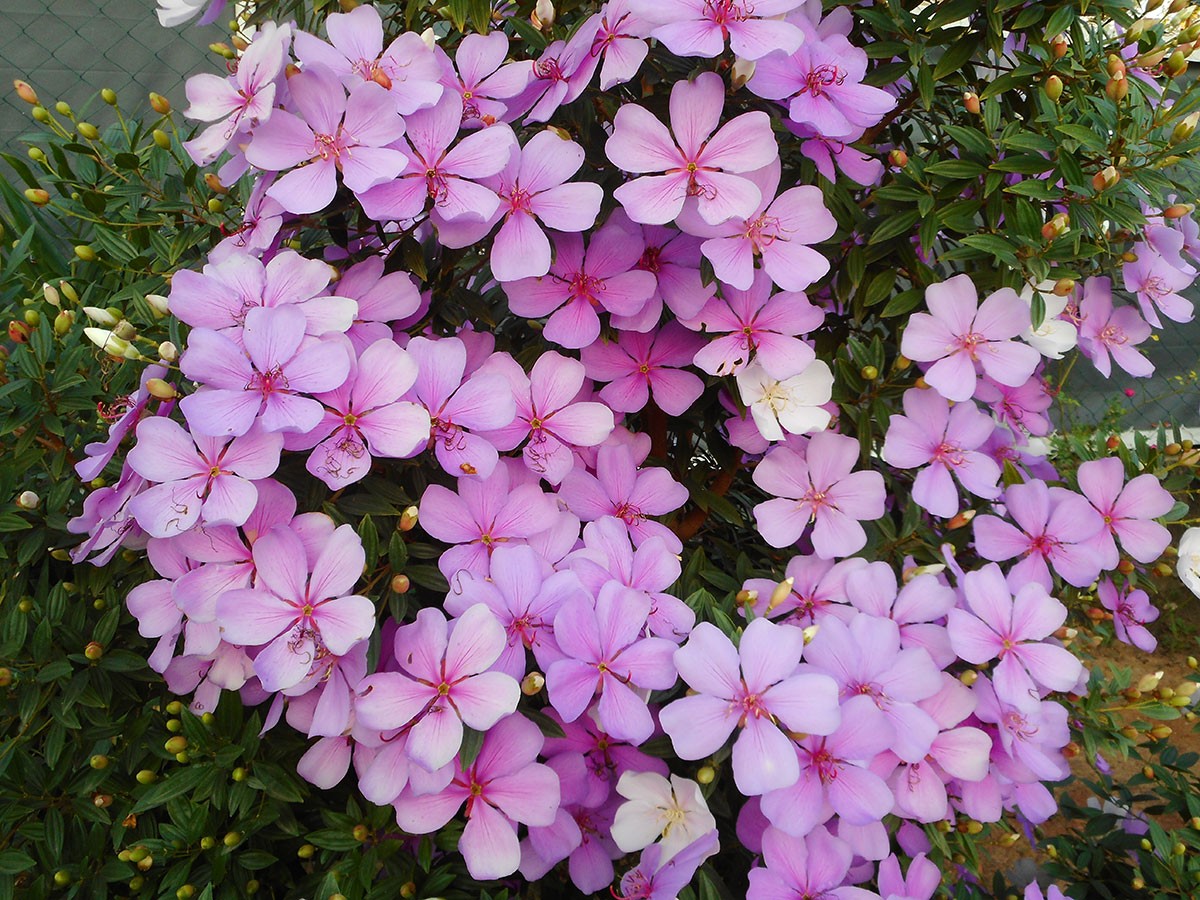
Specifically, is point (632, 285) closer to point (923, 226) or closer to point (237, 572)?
point (923, 226)

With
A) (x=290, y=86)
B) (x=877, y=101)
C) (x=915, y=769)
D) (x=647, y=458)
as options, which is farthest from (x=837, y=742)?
(x=290, y=86)

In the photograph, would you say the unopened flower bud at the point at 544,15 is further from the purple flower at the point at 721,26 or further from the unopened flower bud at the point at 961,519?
the unopened flower bud at the point at 961,519

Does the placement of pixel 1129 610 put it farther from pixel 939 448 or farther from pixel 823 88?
pixel 823 88

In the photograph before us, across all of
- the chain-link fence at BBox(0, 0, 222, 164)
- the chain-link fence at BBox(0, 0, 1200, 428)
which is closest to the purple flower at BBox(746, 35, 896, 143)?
the chain-link fence at BBox(0, 0, 1200, 428)

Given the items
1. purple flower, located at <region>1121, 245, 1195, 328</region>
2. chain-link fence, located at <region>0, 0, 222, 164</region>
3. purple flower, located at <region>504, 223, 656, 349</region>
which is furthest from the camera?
chain-link fence, located at <region>0, 0, 222, 164</region>

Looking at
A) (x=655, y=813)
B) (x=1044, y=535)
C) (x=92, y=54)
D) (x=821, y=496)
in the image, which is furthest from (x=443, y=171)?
(x=92, y=54)

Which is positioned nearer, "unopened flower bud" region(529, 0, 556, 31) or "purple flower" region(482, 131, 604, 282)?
"purple flower" region(482, 131, 604, 282)

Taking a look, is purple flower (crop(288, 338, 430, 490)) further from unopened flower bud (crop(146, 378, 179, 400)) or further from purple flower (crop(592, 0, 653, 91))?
purple flower (crop(592, 0, 653, 91))
